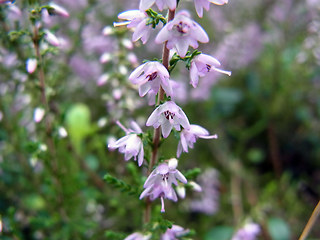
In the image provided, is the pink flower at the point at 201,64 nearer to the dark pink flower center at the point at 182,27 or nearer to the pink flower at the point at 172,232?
the dark pink flower center at the point at 182,27

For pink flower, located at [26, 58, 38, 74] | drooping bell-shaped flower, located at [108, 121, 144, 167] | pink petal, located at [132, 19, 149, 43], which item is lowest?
drooping bell-shaped flower, located at [108, 121, 144, 167]

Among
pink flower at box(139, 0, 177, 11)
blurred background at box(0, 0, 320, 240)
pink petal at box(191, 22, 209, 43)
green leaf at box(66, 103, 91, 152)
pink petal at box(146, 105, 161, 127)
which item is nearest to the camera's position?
pink flower at box(139, 0, 177, 11)

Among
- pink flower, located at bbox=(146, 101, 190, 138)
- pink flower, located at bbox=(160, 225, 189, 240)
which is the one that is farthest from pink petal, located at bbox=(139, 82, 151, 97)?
pink flower, located at bbox=(160, 225, 189, 240)

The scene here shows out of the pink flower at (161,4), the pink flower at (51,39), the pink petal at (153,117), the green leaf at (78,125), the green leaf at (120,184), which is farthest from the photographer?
the green leaf at (78,125)

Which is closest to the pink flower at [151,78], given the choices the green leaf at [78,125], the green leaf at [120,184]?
the green leaf at [120,184]

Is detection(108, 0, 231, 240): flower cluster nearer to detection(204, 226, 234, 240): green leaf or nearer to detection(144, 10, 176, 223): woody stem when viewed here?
detection(144, 10, 176, 223): woody stem

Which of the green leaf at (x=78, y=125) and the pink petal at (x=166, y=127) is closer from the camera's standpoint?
the pink petal at (x=166, y=127)

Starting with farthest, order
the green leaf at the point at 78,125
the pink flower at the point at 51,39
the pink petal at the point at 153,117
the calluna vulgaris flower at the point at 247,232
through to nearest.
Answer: the green leaf at the point at 78,125 → the calluna vulgaris flower at the point at 247,232 → the pink flower at the point at 51,39 → the pink petal at the point at 153,117

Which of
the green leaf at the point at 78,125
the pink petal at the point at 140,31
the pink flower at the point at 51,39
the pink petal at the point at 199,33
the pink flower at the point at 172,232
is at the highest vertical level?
the green leaf at the point at 78,125
